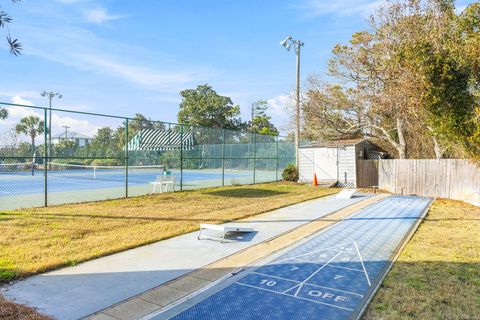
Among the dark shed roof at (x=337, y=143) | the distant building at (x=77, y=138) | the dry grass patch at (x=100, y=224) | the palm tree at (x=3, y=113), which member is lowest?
the dry grass patch at (x=100, y=224)

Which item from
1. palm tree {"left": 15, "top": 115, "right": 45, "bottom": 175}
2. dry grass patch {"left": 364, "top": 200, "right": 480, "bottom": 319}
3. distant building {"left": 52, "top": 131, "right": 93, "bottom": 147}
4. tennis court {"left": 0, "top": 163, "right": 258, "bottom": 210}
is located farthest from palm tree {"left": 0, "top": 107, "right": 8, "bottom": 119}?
dry grass patch {"left": 364, "top": 200, "right": 480, "bottom": 319}

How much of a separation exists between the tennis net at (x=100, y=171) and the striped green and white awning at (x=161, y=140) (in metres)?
0.98

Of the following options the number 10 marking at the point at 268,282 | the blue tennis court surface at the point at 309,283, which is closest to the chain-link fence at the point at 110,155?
the blue tennis court surface at the point at 309,283

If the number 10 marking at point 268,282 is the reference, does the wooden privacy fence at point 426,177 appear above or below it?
above

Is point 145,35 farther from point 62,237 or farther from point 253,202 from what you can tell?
point 62,237

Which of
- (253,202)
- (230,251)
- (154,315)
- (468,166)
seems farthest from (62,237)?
(468,166)

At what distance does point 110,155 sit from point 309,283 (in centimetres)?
977

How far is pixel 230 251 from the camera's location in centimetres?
605

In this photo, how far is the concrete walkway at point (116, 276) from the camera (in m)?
3.86

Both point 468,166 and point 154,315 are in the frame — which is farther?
point 468,166

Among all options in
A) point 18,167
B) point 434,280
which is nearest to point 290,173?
point 18,167

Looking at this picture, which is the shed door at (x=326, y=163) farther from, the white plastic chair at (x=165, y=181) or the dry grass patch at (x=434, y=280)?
the dry grass patch at (x=434, y=280)

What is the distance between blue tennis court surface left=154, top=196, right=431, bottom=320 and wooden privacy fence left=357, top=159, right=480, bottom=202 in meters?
7.38

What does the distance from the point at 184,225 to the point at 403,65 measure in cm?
812
